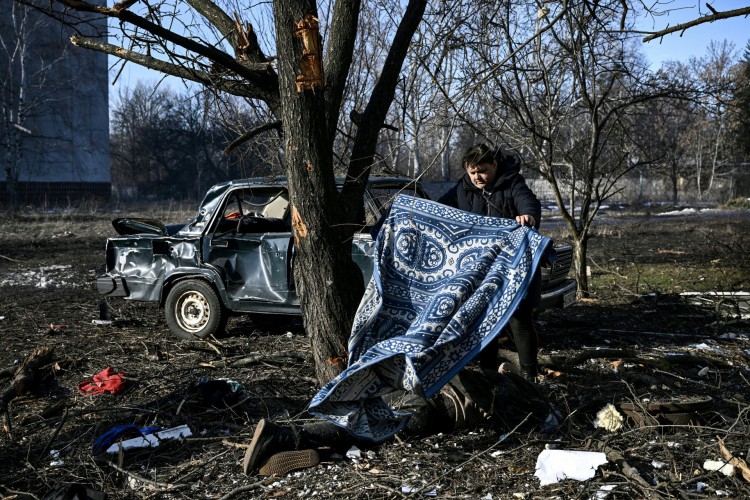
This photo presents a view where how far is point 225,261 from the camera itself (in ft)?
25.0

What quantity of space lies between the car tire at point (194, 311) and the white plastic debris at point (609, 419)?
441cm

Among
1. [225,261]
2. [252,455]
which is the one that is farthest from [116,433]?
[225,261]

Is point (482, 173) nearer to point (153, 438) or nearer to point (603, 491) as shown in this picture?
point (603, 491)

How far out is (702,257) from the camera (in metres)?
13.7

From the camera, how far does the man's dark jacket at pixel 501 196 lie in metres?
5.02

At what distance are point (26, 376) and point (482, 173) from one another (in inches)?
153

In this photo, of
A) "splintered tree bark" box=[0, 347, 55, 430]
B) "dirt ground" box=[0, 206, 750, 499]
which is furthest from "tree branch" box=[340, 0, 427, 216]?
"splintered tree bark" box=[0, 347, 55, 430]

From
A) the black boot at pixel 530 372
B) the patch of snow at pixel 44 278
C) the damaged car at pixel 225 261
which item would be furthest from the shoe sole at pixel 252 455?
the patch of snow at pixel 44 278

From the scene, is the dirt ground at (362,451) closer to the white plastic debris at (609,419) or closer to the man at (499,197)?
the white plastic debris at (609,419)

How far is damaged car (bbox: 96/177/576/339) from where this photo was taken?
24.0 feet

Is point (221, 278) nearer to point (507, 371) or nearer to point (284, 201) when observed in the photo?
point (284, 201)

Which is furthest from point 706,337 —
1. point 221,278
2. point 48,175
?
point 48,175

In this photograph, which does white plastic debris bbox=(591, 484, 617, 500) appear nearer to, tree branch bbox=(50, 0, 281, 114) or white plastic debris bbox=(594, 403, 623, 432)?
white plastic debris bbox=(594, 403, 623, 432)

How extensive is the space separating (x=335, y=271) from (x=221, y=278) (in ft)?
9.67
